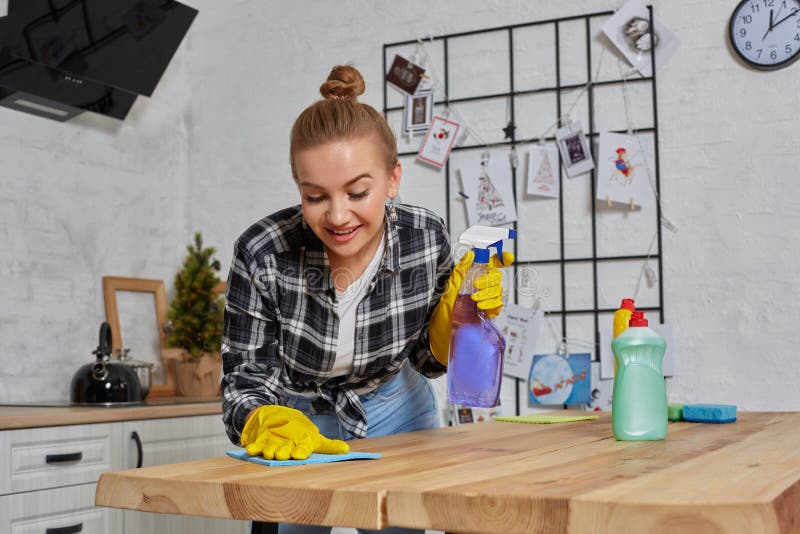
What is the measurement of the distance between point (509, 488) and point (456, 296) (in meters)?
0.69

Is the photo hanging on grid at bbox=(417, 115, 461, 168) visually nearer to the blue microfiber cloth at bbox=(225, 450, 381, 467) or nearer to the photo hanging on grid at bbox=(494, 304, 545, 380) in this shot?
the photo hanging on grid at bbox=(494, 304, 545, 380)

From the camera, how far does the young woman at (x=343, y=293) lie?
138cm

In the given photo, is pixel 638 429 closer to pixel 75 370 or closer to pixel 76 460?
pixel 76 460

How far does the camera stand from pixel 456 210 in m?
2.94

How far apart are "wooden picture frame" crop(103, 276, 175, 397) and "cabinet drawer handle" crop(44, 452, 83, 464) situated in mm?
688

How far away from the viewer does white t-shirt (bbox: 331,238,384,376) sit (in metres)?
1.53

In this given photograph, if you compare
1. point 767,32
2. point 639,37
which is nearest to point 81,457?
point 639,37

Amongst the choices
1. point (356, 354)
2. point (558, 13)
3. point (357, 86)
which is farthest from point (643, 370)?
point (558, 13)

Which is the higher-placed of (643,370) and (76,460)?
(643,370)

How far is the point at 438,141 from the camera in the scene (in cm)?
296

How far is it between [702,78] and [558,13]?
519 millimetres

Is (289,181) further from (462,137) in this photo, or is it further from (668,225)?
(668,225)

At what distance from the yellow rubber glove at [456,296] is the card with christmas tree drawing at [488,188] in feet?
4.09

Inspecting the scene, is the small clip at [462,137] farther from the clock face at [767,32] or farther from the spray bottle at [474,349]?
the spray bottle at [474,349]
